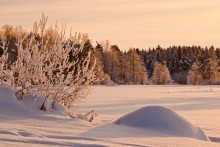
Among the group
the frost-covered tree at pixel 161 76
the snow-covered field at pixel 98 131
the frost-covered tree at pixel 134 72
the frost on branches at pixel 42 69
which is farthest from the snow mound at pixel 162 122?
the frost-covered tree at pixel 161 76

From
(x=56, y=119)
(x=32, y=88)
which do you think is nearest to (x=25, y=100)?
(x=32, y=88)

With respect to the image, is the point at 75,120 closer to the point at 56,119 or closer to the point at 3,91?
the point at 56,119

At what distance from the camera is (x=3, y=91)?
650 cm

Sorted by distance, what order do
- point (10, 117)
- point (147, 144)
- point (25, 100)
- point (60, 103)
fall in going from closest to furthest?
1. point (147, 144)
2. point (10, 117)
3. point (25, 100)
4. point (60, 103)

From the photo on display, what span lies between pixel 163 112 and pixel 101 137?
1.79 metres

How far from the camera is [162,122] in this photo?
6.36m

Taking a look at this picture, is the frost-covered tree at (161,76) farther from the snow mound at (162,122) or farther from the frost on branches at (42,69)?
the snow mound at (162,122)

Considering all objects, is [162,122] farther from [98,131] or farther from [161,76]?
[161,76]

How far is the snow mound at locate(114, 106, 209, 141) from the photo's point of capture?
20.4 feet

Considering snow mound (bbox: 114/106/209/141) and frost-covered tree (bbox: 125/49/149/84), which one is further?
frost-covered tree (bbox: 125/49/149/84)

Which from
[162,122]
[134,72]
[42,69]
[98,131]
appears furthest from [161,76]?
[98,131]

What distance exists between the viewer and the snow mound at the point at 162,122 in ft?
20.4

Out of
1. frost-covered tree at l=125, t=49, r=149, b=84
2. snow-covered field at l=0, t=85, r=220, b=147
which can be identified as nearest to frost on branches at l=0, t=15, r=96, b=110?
snow-covered field at l=0, t=85, r=220, b=147

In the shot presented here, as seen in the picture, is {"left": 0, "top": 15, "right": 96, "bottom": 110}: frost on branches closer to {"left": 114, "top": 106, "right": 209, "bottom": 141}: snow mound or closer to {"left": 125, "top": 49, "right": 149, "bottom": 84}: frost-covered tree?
{"left": 114, "top": 106, "right": 209, "bottom": 141}: snow mound
